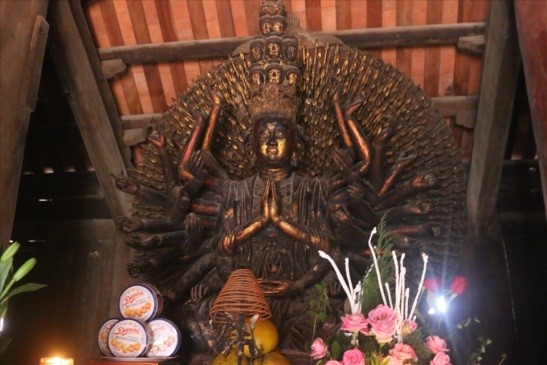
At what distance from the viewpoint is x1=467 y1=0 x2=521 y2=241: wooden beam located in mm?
3508

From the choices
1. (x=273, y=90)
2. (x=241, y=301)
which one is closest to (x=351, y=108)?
(x=273, y=90)

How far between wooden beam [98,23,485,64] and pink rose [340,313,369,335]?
2.13 meters

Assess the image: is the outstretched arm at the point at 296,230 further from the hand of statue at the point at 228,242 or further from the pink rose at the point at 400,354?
the pink rose at the point at 400,354

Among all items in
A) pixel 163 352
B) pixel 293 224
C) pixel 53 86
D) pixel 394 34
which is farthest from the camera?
pixel 53 86

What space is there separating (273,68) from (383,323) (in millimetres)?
1708

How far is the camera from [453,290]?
2758 millimetres

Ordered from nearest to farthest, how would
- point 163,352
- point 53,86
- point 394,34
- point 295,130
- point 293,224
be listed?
point 163,352, point 293,224, point 295,130, point 394,34, point 53,86

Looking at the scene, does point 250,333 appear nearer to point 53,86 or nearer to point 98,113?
point 98,113

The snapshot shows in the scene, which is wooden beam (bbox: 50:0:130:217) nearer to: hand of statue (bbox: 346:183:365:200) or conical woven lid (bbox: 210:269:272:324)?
hand of statue (bbox: 346:183:365:200)

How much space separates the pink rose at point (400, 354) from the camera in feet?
6.84

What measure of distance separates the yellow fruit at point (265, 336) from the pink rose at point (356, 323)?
0.38 m

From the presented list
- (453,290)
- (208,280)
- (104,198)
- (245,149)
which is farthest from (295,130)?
(104,198)

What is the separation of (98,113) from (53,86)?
0.64 meters

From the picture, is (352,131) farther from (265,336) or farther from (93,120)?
(93,120)
